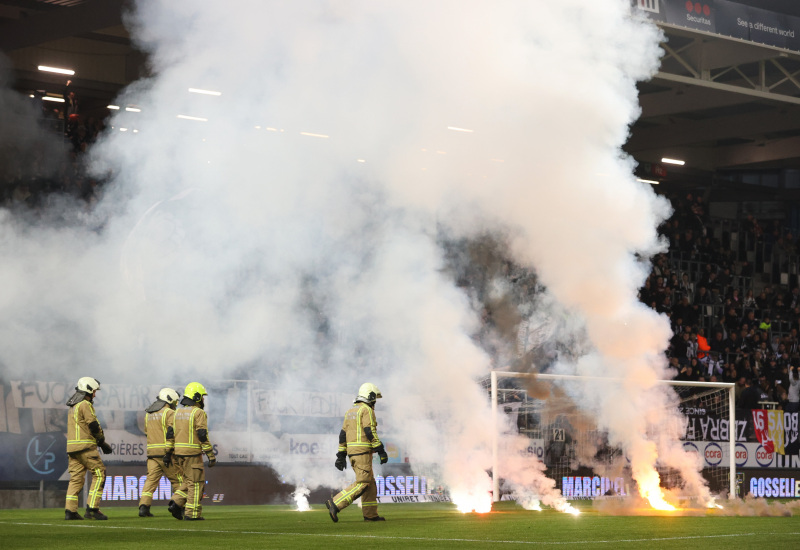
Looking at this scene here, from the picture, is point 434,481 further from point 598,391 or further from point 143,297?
point 143,297

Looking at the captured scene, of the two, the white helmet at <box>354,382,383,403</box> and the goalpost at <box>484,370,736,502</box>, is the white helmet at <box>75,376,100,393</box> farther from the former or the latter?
the goalpost at <box>484,370,736,502</box>

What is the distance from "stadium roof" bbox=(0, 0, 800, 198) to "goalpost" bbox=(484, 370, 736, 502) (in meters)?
6.88

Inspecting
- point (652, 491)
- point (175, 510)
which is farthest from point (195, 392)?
point (652, 491)

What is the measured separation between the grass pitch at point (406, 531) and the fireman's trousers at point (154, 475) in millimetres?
358

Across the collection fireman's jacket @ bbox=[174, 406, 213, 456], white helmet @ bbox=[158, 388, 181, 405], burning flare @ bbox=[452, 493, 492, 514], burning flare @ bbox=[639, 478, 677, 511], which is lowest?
burning flare @ bbox=[452, 493, 492, 514]

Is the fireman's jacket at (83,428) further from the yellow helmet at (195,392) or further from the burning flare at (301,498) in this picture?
the burning flare at (301,498)

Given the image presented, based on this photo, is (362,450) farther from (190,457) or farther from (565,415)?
(565,415)

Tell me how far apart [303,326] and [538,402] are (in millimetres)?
4736

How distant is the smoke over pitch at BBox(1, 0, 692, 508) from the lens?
53.2 ft

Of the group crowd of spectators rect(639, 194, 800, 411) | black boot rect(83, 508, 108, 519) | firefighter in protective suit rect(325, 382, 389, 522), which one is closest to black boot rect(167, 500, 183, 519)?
black boot rect(83, 508, 108, 519)

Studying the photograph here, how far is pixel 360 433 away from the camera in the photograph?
14.8 metres

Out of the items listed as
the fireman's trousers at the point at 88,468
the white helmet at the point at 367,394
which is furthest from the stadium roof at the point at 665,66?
the white helmet at the point at 367,394

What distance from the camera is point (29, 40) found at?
77.0 ft

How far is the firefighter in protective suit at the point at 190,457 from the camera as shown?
15.4 meters
